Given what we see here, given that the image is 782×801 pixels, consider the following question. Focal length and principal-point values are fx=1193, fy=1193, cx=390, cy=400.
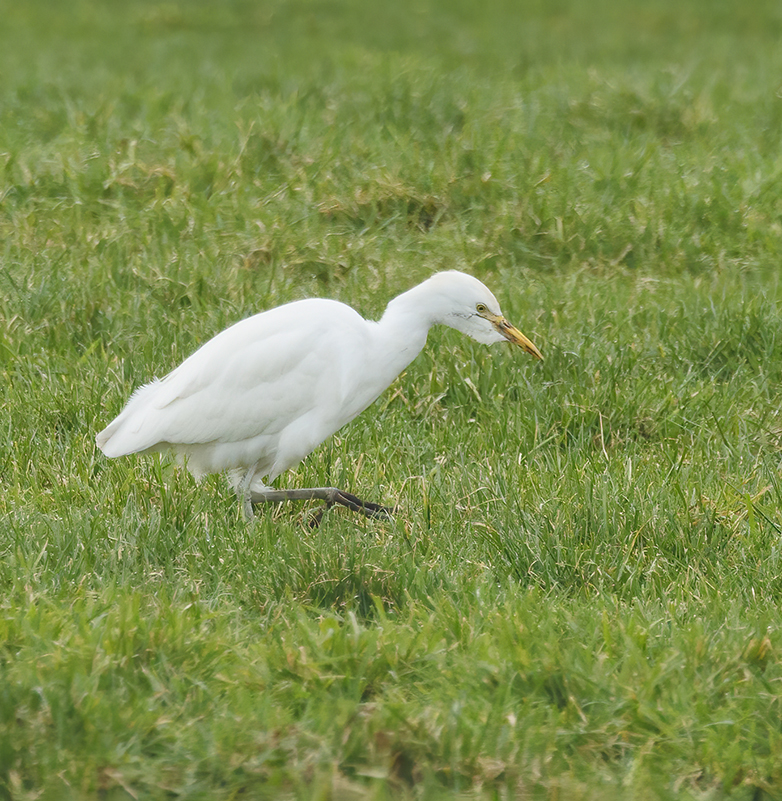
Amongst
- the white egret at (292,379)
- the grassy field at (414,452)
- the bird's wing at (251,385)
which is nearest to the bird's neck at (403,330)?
the white egret at (292,379)

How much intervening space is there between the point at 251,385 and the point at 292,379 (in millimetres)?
164

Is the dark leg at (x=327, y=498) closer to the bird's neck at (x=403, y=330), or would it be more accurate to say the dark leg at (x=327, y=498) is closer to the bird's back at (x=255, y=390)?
the bird's back at (x=255, y=390)

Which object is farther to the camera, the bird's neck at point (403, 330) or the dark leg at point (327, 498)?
the bird's neck at point (403, 330)

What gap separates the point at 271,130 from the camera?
7.79m

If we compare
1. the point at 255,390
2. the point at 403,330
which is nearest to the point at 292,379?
the point at 255,390

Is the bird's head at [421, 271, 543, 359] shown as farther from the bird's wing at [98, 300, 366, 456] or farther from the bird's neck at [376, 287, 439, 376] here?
the bird's wing at [98, 300, 366, 456]

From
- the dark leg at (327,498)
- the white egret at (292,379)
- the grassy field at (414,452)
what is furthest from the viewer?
the white egret at (292,379)

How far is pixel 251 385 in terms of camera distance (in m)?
4.46

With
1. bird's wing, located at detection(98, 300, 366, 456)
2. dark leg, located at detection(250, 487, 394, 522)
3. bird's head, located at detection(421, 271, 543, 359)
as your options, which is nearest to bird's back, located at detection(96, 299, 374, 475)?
bird's wing, located at detection(98, 300, 366, 456)

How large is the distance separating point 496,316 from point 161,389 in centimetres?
133

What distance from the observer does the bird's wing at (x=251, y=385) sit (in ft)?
14.4

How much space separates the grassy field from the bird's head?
1.71 feet

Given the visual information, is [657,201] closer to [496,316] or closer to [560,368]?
[560,368]

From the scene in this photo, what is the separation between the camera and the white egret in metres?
4.38
